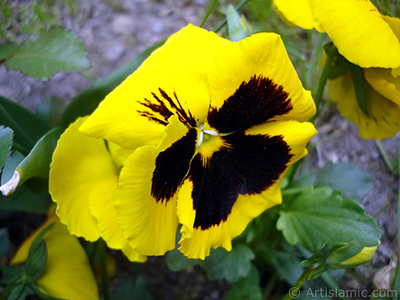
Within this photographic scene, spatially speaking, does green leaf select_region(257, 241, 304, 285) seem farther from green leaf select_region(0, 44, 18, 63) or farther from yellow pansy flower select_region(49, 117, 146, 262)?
green leaf select_region(0, 44, 18, 63)

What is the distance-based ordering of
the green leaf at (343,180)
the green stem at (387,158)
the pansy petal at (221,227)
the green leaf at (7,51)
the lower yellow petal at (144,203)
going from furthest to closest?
the green stem at (387,158) < the green leaf at (343,180) < the green leaf at (7,51) < the pansy petal at (221,227) < the lower yellow petal at (144,203)

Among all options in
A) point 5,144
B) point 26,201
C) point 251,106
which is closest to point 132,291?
point 26,201

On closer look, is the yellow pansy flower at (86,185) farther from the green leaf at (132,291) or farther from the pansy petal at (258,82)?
the green leaf at (132,291)

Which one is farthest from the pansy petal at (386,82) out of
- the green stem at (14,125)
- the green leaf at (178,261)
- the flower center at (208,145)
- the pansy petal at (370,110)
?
the green stem at (14,125)

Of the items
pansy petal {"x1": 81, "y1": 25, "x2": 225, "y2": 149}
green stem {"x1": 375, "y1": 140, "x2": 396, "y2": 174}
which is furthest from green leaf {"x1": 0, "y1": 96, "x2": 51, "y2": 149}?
green stem {"x1": 375, "y1": 140, "x2": 396, "y2": 174}

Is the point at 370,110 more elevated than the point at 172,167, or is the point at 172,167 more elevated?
the point at 172,167

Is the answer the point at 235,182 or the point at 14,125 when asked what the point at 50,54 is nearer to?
the point at 14,125
